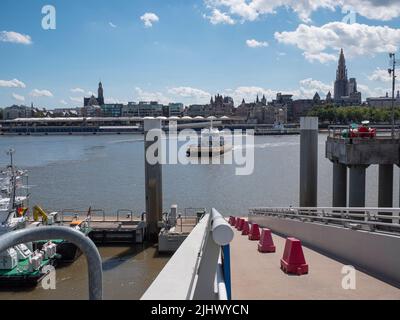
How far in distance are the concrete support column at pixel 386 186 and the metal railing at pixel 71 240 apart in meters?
16.6

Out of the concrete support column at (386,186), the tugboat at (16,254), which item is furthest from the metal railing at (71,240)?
the tugboat at (16,254)

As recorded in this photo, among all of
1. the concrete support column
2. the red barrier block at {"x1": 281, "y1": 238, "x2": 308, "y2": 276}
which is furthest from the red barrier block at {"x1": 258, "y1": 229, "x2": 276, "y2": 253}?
the concrete support column

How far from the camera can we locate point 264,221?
1798 centimetres

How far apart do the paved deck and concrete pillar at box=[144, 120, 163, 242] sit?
15653 millimetres

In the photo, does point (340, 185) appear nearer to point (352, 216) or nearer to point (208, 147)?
point (352, 216)

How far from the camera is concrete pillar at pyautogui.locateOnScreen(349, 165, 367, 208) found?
15.0m

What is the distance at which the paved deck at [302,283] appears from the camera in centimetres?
631

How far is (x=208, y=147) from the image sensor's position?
99562 millimetres

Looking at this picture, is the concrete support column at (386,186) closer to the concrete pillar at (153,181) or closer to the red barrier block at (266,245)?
the red barrier block at (266,245)

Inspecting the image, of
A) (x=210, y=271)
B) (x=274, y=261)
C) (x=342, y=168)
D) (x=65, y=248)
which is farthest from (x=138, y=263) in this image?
(x=210, y=271)

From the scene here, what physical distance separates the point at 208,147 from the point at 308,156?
3208 inches

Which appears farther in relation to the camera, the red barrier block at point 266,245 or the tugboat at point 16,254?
the tugboat at point 16,254

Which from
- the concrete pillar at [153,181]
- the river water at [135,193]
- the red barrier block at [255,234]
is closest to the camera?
the red barrier block at [255,234]

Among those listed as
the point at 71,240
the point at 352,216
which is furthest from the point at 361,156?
the point at 71,240
